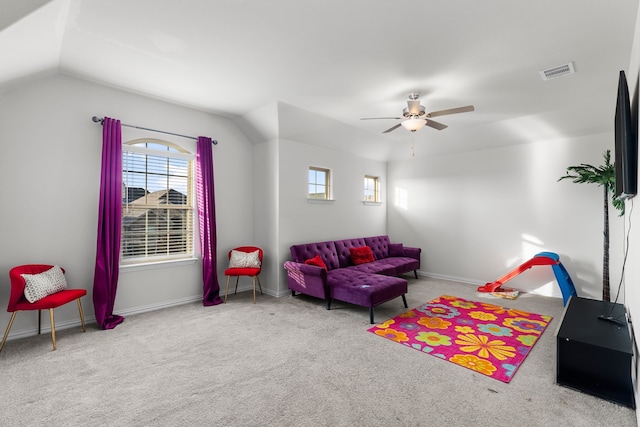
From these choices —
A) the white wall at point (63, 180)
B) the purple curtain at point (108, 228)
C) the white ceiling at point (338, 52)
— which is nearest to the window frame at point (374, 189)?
the white ceiling at point (338, 52)

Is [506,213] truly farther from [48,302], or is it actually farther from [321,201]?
[48,302]

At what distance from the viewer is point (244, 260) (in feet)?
15.1

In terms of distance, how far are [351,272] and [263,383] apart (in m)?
2.51

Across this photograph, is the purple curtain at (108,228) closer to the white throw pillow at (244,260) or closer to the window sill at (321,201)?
the white throw pillow at (244,260)

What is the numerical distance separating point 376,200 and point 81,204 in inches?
217

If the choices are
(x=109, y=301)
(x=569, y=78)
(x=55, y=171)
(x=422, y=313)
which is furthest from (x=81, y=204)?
(x=569, y=78)

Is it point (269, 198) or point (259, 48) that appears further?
point (269, 198)

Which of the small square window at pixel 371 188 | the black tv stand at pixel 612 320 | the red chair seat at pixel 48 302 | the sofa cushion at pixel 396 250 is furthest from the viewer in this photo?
the small square window at pixel 371 188

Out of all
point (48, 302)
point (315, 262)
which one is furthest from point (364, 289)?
point (48, 302)

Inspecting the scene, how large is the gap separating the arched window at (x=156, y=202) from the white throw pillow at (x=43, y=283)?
730mm

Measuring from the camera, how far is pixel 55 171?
3.40 meters

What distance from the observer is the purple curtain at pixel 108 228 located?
3492 mm

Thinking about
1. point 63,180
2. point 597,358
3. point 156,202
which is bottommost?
point 597,358

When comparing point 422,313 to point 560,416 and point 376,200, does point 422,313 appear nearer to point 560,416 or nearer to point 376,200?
point 560,416
